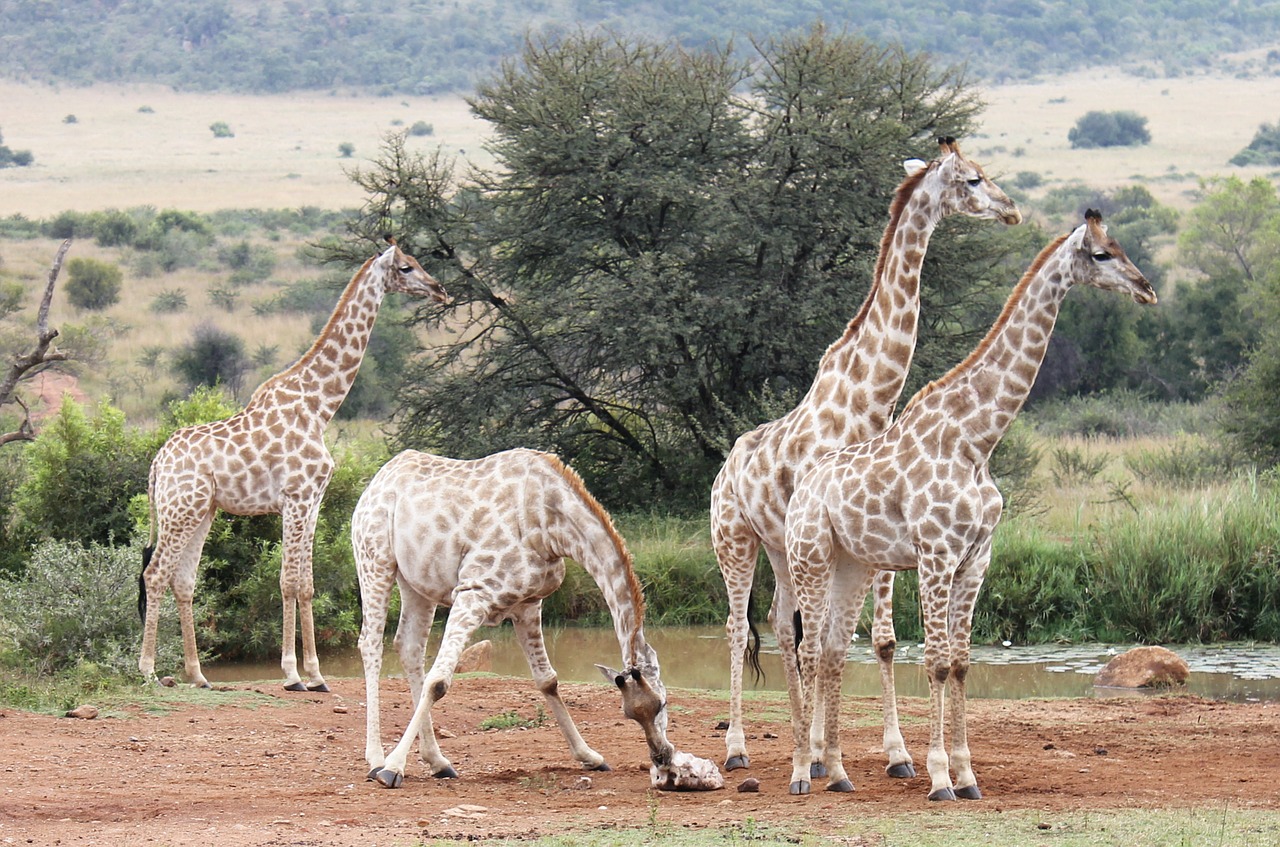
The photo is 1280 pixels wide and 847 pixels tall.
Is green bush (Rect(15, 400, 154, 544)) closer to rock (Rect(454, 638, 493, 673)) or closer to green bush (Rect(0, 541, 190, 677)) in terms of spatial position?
green bush (Rect(0, 541, 190, 677))


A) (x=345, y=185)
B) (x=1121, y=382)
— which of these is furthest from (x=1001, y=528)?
(x=345, y=185)

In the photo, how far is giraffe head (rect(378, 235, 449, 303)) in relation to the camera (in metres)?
11.3

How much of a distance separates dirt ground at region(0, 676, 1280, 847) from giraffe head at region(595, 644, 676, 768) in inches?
12.1

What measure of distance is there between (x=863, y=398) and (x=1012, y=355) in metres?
0.96

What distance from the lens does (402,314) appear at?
30938 mm

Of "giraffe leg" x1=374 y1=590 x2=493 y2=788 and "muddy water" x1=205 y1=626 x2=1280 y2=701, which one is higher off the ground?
"giraffe leg" x1=374 y1=590 x2=493 y2=788

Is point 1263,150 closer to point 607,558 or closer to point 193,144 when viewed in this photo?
point 193,144

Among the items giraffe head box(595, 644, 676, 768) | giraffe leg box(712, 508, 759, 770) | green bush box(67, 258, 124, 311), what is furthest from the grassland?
giraffe head box(595, 644, 676, 768)

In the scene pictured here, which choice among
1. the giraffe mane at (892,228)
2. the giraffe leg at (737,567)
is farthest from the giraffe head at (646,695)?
the giraffe mane at (892,228)

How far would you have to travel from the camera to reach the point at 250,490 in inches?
419

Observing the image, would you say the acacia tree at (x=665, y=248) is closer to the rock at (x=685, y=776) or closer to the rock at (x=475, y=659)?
the rock at (x=475, y=659)

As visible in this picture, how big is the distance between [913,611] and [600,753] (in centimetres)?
626

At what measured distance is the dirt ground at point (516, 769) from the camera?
21.2 ft

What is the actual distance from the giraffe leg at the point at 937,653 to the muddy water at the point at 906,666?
4.44 m
